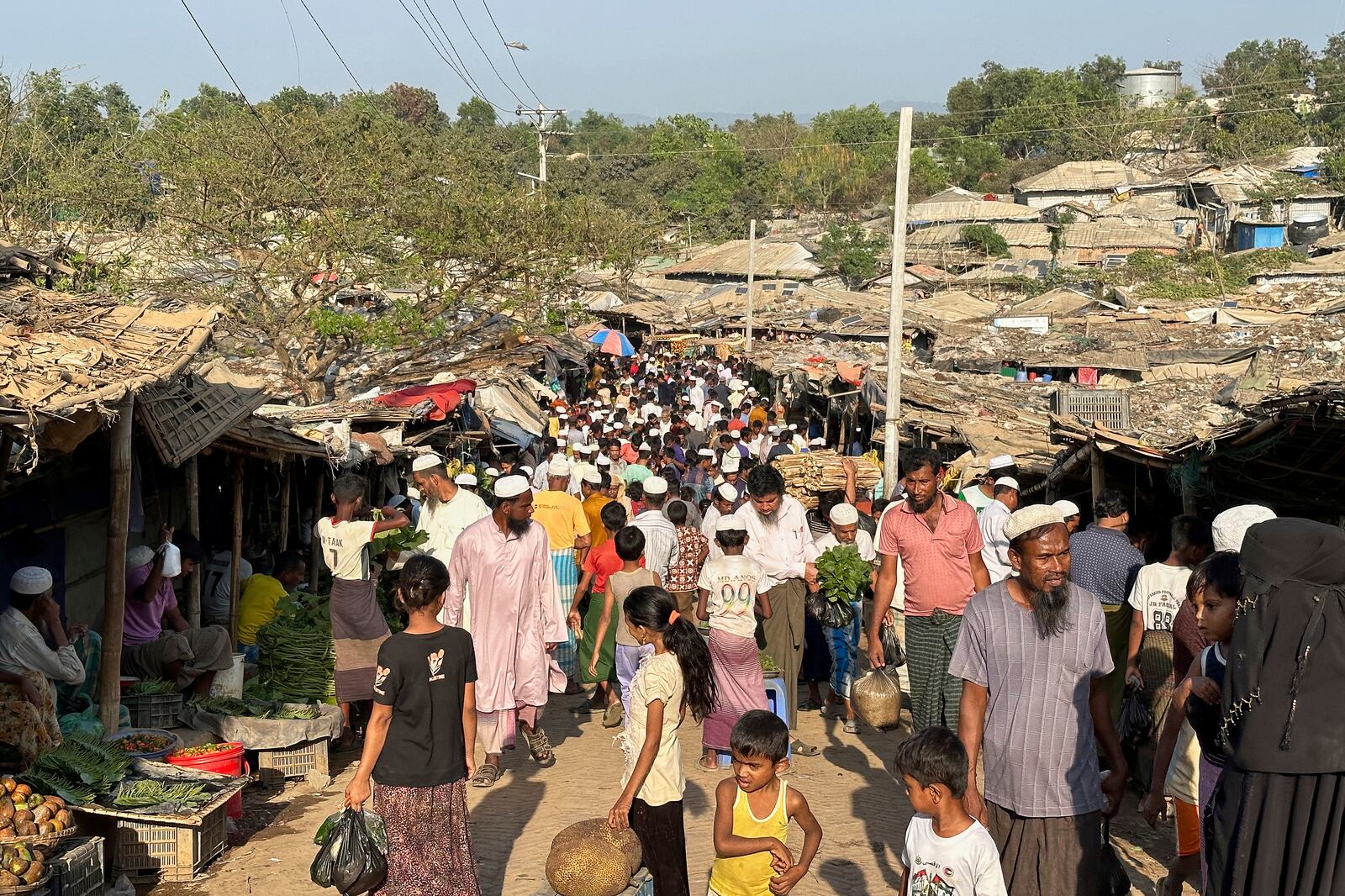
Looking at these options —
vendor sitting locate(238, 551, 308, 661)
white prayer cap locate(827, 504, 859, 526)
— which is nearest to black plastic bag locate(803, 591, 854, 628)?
white prayer cap locate(827, 504, 859, 526)

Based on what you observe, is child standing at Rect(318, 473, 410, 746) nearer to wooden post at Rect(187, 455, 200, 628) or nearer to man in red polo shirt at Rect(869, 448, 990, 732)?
wooden post at Rect(187, 455, 200, 628)

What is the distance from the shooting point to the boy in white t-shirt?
21.9 feet

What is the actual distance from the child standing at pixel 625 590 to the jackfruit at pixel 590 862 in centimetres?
338

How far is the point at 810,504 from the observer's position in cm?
1503

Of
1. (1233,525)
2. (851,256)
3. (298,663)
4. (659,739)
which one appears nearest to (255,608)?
(298,663)

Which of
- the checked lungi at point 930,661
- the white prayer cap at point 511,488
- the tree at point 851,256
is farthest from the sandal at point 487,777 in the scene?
the tree at point 851,256

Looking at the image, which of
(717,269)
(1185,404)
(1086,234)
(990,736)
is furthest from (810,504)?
(1086,234)

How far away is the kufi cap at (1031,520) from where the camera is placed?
14.3 feet

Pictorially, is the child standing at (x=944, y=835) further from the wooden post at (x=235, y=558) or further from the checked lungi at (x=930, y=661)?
the wooden post at (x=235, y=558)

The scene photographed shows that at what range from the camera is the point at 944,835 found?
4.06 meters

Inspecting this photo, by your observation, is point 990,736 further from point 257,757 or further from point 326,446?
point 326,446

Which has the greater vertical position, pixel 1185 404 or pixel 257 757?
pixel 1185 404

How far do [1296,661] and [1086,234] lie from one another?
49748mm

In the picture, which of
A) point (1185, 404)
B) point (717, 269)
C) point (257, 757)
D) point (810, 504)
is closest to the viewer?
point (257, 757)
